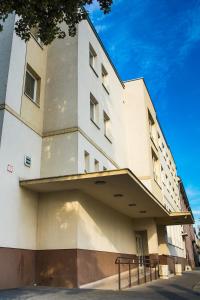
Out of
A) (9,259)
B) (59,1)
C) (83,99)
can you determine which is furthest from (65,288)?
(59,1)

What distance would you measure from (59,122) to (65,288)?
19.6ft

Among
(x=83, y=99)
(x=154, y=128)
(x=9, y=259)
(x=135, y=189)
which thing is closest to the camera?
(x=9, y=259)

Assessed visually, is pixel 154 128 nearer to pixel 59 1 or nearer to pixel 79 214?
pixel 79 214

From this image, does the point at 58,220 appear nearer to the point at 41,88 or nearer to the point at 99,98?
the point at 41,88

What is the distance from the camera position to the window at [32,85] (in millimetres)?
12836

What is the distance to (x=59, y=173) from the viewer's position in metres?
11.7

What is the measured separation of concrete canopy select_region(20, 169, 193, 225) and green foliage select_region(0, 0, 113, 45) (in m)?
4.21

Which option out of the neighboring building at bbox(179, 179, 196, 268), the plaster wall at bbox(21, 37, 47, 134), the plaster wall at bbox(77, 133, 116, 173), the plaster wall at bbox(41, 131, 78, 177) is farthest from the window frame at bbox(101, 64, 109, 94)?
the neighboring building at bbox(179, 179, 196, 268)

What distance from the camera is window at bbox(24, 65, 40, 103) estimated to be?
42.1ft

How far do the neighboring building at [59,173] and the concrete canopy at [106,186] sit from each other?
0.03 metres

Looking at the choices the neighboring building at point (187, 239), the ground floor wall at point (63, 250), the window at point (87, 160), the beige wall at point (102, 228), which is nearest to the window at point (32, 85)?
the window at point (87, 160)

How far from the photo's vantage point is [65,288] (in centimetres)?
990

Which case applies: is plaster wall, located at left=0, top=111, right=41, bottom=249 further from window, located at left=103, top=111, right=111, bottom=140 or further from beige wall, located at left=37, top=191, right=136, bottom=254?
window, located at left=103, top=111, right=111, bottom=140

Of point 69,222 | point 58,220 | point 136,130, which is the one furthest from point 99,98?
point 69,222
